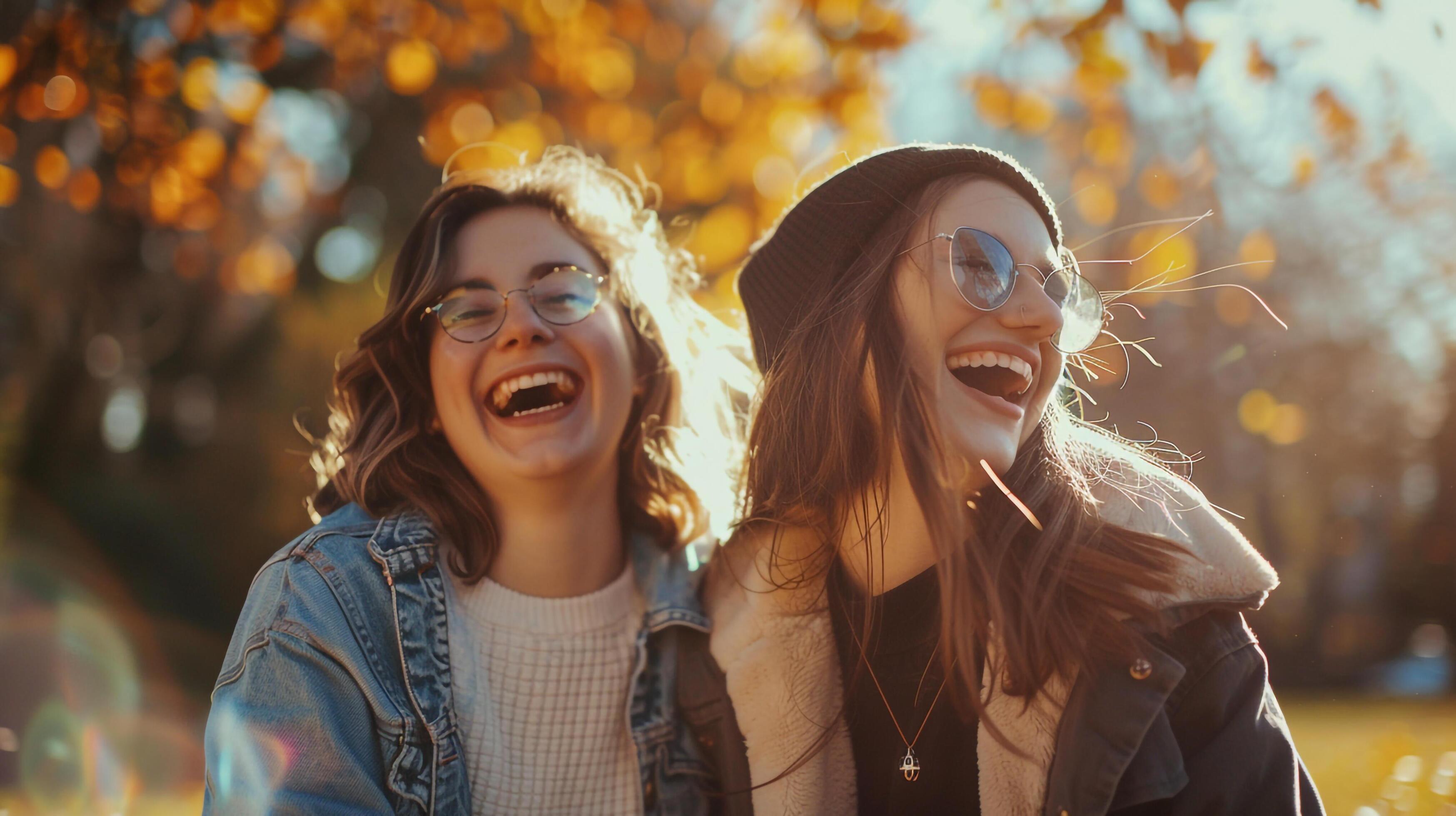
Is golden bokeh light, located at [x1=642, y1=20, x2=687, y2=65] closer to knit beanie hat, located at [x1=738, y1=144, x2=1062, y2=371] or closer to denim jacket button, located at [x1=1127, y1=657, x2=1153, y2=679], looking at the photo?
knit beanie hat, located at [x1=738, y1=144, x2=1062, y2=371]

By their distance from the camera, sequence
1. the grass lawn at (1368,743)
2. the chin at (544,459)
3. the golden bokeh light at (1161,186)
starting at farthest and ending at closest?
the golden bokeh light at (1161,186)
the grass lawn at (1368,743)
the chin at (544,459)

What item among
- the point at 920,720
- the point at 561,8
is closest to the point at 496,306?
the point at 920,720

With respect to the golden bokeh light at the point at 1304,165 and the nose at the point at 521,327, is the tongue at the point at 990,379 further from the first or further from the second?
the golden bokeh light at the point at 1304,165

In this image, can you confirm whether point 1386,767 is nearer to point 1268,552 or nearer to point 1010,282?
point 1010,282

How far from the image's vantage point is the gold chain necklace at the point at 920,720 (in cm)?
251

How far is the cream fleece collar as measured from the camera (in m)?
2.27

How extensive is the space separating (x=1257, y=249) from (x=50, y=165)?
24.4 feet

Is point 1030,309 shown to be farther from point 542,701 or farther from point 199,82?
point 199,82

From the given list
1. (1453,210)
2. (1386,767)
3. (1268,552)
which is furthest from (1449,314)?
(1268,552)

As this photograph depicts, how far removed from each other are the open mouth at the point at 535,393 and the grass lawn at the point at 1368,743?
261 cm

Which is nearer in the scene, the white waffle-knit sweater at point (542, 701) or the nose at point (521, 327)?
the white waffle-knit sweater at point (542, 701)

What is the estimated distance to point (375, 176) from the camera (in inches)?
456

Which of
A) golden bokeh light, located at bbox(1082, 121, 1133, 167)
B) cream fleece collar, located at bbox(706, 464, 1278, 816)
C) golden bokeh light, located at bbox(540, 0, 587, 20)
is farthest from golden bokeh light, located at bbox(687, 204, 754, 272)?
cream fleece collar, located at bbox(706, 464, 1278, 816)

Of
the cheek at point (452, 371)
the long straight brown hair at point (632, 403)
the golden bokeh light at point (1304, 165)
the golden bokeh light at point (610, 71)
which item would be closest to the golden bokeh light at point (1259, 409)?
the golden bokeh light at point (1304, 165)
